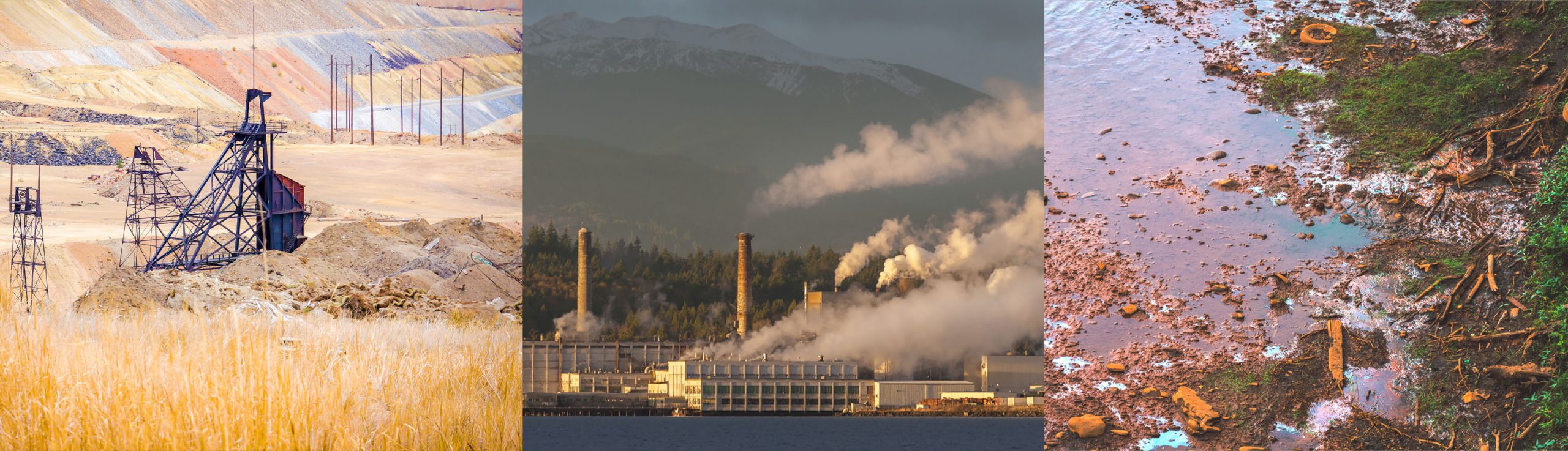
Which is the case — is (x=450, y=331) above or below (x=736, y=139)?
below

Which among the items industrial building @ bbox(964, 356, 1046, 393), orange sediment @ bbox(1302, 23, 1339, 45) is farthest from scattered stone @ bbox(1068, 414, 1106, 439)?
industrial building @ bbox(964, 356, 1046, 393)

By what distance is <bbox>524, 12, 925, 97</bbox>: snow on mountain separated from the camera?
41.6 feet

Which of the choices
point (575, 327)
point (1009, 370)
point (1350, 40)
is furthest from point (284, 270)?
point (1009, 370)

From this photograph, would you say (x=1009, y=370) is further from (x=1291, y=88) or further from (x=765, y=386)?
(x=1291, y=88)

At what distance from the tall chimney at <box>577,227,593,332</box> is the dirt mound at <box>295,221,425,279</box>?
6053 millimetres

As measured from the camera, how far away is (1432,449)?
18.9ft

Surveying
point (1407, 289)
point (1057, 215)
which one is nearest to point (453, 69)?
point (1057, 215)

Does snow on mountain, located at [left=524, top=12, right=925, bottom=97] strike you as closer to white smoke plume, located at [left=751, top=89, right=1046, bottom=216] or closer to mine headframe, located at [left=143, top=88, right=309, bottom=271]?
white smoke plume, located at [left=751, top=89, right=1046, bottom=216]

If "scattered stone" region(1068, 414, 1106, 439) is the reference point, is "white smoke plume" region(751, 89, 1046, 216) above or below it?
above

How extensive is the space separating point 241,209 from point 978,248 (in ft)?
29.2

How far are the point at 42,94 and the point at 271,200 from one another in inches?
47.7

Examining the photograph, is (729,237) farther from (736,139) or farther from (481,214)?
(481,214)

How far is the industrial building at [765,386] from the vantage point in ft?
43.5

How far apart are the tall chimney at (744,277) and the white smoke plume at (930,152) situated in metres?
0.77
